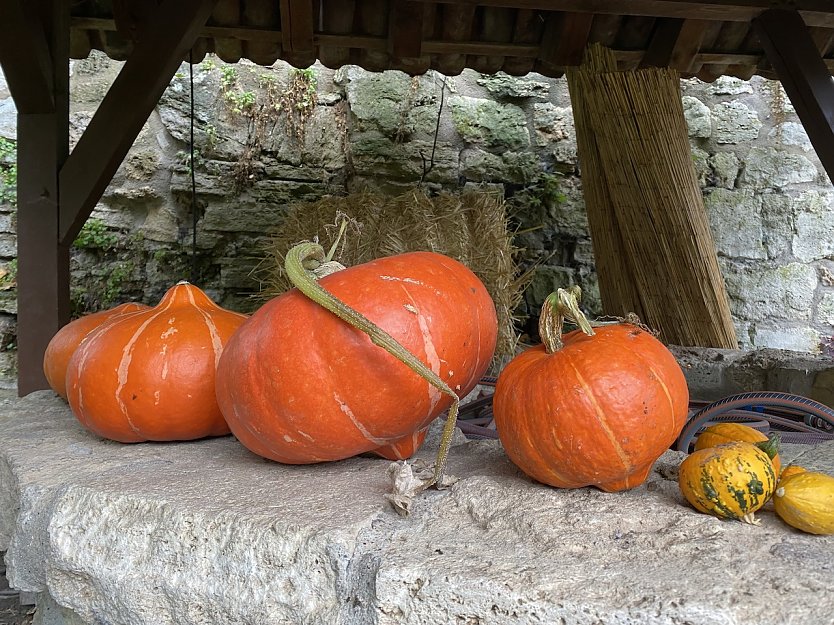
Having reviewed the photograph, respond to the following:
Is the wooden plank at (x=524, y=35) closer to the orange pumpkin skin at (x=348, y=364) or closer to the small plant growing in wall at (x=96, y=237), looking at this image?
the orange pumpkin skin at (x=348, y=364)

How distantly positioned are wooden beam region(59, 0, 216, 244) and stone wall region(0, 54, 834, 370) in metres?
1.76

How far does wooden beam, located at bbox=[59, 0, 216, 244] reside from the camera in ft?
6.98

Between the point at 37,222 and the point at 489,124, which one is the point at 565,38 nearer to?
the point at 489,124

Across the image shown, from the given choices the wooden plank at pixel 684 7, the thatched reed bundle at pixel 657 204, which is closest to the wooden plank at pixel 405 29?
the wooden plank at pixel 684 7

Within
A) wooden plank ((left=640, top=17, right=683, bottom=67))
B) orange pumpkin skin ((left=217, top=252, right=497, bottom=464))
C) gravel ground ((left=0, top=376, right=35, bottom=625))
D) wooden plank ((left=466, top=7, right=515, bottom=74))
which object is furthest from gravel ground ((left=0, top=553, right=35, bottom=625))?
wooden plank ((left=640, top=17, right=683, bottom=67))

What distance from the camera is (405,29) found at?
2766 millimetres

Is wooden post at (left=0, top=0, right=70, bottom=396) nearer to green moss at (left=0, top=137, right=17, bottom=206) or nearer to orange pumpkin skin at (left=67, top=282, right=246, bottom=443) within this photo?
orange pumpkin skin at (left=67, top=282, right=246, bottom=443)

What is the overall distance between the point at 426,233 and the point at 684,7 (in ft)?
4.71

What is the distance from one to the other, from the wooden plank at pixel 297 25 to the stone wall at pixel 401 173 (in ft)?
3.90

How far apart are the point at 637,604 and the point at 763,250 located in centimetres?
380

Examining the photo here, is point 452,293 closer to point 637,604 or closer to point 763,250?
point 637,604

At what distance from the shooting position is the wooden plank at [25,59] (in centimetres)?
205

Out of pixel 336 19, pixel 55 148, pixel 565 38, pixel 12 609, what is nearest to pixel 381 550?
pixel 12 609

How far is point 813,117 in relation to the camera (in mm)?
2293
